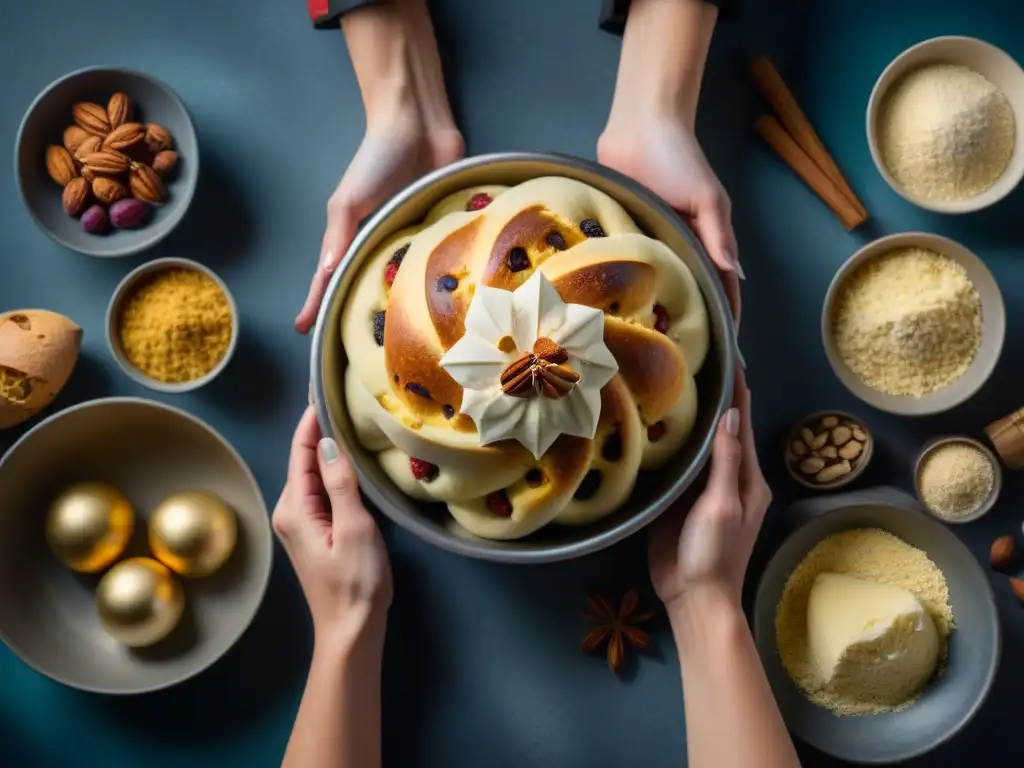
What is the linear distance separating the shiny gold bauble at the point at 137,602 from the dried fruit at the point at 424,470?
17.1 inches

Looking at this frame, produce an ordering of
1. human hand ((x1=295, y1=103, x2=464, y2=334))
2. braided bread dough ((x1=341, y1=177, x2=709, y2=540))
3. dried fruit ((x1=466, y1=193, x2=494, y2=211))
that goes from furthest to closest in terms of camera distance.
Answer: human hand ((x1=295, y1=103, x2=464, y2=334)) → dried fruit ((x1=466, y1=193, x2=494, y2=211)) → braided bread dough ((x1=341, y1=177, x2=709, y2=540))

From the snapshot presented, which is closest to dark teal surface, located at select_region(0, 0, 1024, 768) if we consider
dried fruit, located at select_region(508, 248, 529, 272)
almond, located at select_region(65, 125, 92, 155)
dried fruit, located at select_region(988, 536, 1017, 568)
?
A: dried fruit, located at select_region(988, 536, 1017, 568)

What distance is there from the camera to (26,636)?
1104 mm

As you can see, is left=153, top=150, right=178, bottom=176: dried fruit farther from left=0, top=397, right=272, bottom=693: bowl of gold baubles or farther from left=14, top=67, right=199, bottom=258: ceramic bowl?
left=0, top=397, right=272, bottom=693: bowl of gold baubles

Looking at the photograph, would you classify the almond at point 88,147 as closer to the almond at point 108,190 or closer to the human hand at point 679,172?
the almond at point 108,190

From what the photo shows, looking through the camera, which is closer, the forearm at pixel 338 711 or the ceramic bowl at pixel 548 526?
the ceramic bowl at pixel 548 526

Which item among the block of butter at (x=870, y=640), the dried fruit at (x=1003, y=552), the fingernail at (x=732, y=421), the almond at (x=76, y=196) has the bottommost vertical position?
the block of butter at (x=870, y=640)

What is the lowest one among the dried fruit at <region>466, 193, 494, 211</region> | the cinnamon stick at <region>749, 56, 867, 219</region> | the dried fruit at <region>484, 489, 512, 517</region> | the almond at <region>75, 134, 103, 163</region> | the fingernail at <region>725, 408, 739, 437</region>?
the dried fruit at <region>484, 489, 512, 517</region>

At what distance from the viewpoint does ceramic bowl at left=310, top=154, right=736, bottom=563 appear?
87 centimetres

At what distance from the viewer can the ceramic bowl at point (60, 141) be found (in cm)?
114

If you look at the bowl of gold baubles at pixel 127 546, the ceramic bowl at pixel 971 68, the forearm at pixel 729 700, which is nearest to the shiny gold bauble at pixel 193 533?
the bowl of gold baubles at pixel 127 546

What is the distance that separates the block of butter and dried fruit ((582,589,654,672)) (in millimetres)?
205

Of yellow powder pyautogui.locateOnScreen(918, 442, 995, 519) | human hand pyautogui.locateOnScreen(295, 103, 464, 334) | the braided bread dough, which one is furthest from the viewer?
yellow powder pyautogui.locateOnScreen(918, 442, 995, 519)

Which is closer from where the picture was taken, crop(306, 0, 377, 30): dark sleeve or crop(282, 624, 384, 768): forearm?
crop(282, 624, 384, 768): forearm
